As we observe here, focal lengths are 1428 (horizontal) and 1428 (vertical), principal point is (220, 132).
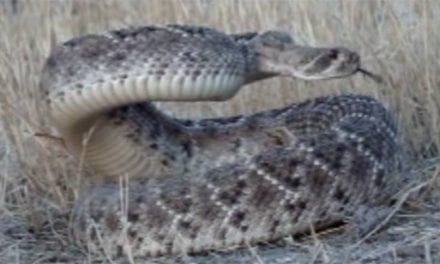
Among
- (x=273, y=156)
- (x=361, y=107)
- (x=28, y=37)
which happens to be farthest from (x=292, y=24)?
(x=273, y=156)

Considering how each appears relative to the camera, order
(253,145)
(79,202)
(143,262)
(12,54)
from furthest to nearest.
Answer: (12,54) → (253,145) → (79,202) → (143,262)

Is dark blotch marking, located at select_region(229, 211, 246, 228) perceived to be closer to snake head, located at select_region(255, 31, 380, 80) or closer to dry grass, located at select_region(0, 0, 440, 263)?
dry grass, located at select_region(0, 0, 440, 263)

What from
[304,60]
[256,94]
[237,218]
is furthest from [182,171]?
[256,94]

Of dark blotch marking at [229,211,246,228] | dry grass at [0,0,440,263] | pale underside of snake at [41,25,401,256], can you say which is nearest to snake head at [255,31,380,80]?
pale underside of snake at [41,25,401,256]

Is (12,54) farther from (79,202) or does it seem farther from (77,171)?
(79,202)

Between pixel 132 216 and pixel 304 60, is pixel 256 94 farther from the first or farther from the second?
pixel 132 216

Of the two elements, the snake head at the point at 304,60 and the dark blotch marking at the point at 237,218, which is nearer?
the dark blotch marking at the point at 237,218

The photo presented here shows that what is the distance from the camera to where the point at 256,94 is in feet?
25.1

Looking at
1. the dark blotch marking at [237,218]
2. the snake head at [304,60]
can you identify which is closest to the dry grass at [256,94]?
the dark blotch marking at [237,218]

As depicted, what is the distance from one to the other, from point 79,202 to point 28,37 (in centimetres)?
335

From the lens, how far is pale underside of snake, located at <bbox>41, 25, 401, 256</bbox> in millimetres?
5531

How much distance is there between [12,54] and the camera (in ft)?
25.8

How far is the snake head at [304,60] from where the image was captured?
247 inches

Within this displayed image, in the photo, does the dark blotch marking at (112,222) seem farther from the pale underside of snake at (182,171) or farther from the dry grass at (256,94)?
the dry grass at (256,94)
